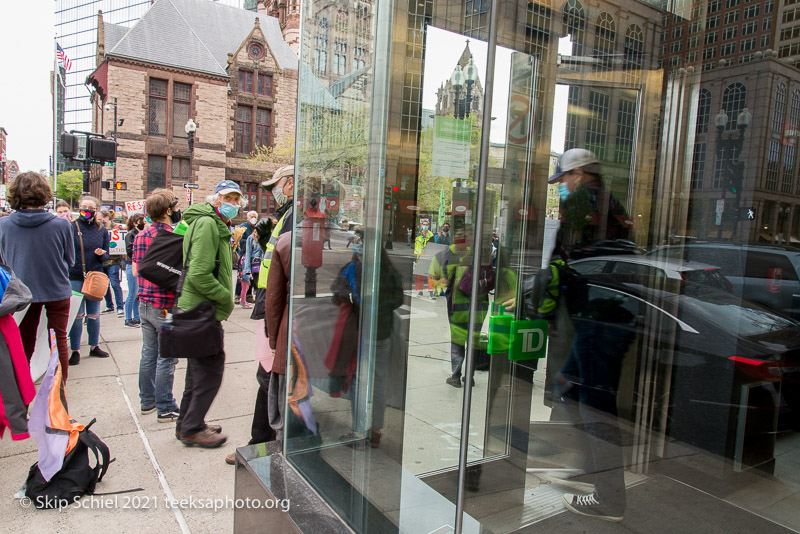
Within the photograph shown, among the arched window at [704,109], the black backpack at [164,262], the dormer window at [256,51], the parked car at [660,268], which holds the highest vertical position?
the dormer window at [256,51]

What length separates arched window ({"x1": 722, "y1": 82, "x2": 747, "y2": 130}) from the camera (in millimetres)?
2328

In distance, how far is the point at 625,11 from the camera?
2.53 m

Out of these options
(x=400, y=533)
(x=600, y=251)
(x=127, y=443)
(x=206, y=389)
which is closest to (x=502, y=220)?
(x=600, y=251)

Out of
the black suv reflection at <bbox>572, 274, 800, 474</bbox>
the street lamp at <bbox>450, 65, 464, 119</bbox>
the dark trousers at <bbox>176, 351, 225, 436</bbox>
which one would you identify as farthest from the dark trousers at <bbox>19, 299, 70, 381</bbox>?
the black suv reflection at <bbox>572, 274, 800, 474</bbox>

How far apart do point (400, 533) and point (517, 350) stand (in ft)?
3.59

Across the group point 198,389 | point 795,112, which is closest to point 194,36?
point 198,389

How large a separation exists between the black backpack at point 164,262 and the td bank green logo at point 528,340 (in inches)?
104

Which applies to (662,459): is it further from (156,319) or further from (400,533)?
(156,319)

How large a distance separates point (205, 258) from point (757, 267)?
131 inches

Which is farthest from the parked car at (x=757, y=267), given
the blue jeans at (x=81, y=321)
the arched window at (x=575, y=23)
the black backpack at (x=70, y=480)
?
the blue jeans at (x=81, y=321)

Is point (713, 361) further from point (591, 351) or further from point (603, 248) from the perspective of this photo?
point (603, 248)

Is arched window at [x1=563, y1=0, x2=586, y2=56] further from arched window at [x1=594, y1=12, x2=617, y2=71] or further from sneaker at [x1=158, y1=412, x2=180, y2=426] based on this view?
sneaker at [x1=158, y1=412, x2=180, y2=426]

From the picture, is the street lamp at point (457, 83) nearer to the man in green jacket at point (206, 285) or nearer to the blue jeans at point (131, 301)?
the man in green jacket at point (206, 285)

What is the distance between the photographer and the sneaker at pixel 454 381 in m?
2.06
